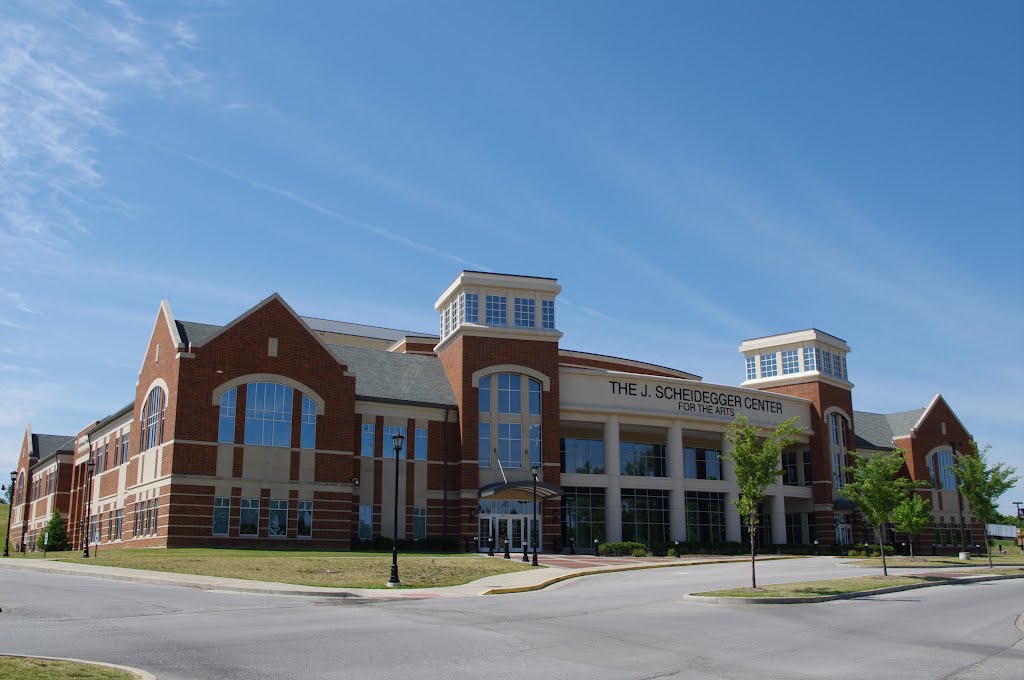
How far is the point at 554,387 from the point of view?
55250mm

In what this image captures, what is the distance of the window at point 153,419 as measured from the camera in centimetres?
4791

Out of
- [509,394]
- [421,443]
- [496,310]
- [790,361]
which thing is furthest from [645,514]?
[790,361]

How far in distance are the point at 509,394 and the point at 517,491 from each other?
579 centimetres

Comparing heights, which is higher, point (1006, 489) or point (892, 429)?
point (892, 429)

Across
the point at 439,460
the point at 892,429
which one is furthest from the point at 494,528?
the point at 892,429

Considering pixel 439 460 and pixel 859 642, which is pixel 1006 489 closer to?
pixel 439 460

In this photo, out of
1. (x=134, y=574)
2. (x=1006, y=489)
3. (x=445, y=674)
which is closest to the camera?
(x=445, y=674)

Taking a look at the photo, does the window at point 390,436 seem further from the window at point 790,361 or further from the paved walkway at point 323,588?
the window at point 790,361

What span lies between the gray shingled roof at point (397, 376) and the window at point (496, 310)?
15.4ft

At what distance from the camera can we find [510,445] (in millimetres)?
54000

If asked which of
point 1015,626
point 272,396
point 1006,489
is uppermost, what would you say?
point 272,396

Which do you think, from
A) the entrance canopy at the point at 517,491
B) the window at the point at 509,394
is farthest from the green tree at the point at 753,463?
the window at the point at 509,394

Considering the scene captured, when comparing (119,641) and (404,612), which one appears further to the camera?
(404,612)

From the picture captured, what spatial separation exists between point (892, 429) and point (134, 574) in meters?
67.3
